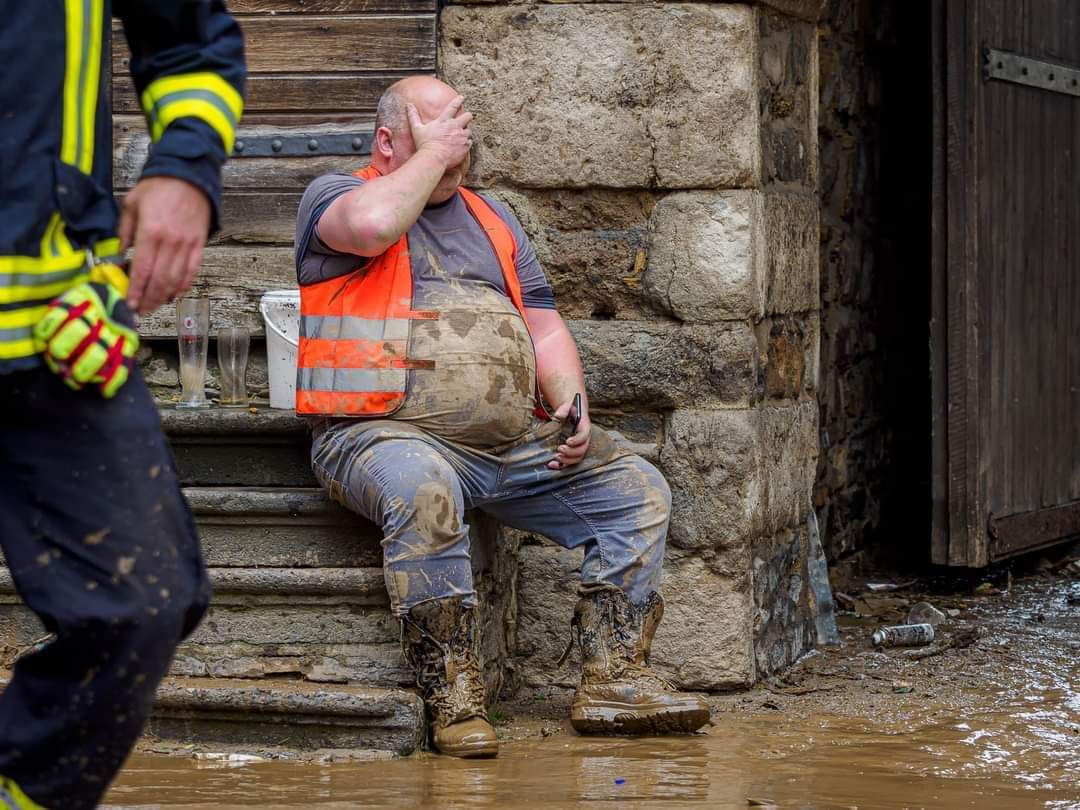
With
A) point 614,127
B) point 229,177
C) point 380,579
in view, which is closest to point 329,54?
point 229,177

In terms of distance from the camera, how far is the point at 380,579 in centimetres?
376

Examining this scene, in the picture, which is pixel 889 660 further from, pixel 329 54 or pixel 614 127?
pixel 329 54

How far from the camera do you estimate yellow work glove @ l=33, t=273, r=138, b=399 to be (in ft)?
6.50

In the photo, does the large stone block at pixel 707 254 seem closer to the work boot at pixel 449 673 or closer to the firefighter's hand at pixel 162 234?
the work boot at pixel 449 673

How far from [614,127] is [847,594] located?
2.25 metres

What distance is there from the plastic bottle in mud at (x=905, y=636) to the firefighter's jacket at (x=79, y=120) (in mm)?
3331

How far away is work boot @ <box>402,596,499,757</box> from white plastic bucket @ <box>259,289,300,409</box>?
3.23ft

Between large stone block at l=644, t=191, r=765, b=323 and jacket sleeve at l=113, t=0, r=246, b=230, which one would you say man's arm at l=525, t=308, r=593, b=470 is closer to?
large stone block at l=644, t=191, r=765, b=323

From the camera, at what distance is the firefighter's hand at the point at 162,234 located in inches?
80.6

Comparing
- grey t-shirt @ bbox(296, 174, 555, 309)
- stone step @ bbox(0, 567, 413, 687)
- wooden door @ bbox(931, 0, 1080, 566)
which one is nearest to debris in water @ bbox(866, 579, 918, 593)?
wooden door @ bbox(931, 0, 1080, 566)

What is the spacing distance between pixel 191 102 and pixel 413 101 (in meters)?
1.79

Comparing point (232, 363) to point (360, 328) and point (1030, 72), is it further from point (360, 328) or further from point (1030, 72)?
point (1030, 72)

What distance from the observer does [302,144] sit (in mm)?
Answer: 4559

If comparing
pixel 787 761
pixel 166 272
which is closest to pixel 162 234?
pixel 166 272
